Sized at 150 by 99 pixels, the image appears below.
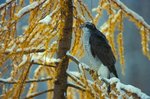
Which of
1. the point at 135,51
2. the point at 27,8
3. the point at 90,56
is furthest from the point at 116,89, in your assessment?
the point at 135,51

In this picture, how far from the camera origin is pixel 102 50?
3.17m

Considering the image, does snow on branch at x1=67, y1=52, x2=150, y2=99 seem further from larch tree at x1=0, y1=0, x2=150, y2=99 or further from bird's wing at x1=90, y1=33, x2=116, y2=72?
bird's wing at x1=90, y1=33, x2=116, y2=72

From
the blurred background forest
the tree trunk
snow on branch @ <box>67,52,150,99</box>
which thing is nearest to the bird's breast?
the tree trunk

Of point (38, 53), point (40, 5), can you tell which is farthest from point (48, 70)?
point (40, 5)

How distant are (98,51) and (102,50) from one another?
5 cm

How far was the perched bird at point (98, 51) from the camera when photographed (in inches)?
123

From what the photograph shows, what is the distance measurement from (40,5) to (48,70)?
0.57m

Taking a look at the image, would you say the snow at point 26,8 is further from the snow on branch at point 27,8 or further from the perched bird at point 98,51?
the perched bird at point 98,51

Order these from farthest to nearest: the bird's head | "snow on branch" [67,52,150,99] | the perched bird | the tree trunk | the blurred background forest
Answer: the blurred background forest < the perched bird < the bird's head < the tree trunk < "snow on branch" [67,52,150,99]

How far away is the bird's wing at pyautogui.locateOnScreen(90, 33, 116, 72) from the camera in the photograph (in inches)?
123

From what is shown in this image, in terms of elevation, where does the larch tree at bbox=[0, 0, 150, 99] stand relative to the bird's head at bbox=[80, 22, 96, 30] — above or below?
below

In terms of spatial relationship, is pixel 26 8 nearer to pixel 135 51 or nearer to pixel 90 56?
pixel 90 56

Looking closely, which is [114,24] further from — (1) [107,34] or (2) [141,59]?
(2) [141,59]

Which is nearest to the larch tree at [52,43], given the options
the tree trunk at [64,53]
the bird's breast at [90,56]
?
the tree trunk at [64,53]
